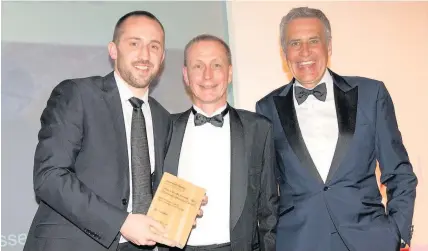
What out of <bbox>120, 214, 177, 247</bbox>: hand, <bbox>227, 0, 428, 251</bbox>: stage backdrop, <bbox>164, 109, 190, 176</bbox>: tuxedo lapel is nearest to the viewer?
<bbox>120, 214, 177, 247</bbox>: hand

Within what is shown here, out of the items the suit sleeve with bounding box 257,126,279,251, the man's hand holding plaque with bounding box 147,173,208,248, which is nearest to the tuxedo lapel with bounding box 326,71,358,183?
the suit sleeve with bounding box 257,126,279,251

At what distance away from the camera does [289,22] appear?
3297mm

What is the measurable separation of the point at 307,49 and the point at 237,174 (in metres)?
0.95

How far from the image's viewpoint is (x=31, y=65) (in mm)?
3869

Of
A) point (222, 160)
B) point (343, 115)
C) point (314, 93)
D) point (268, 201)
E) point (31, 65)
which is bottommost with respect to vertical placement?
point (268, 201)

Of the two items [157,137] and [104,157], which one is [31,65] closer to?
[157,137]

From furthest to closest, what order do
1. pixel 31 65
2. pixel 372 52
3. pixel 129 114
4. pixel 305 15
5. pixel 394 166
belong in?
pixel 372 52 < pixel 31 65 < pixel 305 15 < pixel 394 166 < pixel 129 114

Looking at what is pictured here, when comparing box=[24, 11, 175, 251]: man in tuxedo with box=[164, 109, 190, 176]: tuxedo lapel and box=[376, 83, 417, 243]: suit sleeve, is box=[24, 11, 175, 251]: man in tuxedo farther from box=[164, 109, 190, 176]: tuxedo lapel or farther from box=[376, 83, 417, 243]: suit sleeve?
box=[376, 83, 417, 243]: suit sleeve

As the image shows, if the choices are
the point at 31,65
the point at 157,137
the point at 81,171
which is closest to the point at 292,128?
the point at 157,137

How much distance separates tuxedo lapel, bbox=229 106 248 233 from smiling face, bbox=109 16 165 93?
649mm

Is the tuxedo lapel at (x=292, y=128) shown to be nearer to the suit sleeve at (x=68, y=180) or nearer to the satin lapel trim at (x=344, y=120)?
the satin lapel trim at (x=344, y=120)

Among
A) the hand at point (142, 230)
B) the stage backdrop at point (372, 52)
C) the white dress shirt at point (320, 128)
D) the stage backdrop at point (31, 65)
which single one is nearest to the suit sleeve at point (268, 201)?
the white dress shirt at point (320, 128)

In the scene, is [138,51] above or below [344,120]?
above

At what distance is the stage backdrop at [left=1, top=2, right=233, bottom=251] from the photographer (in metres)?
3.78
